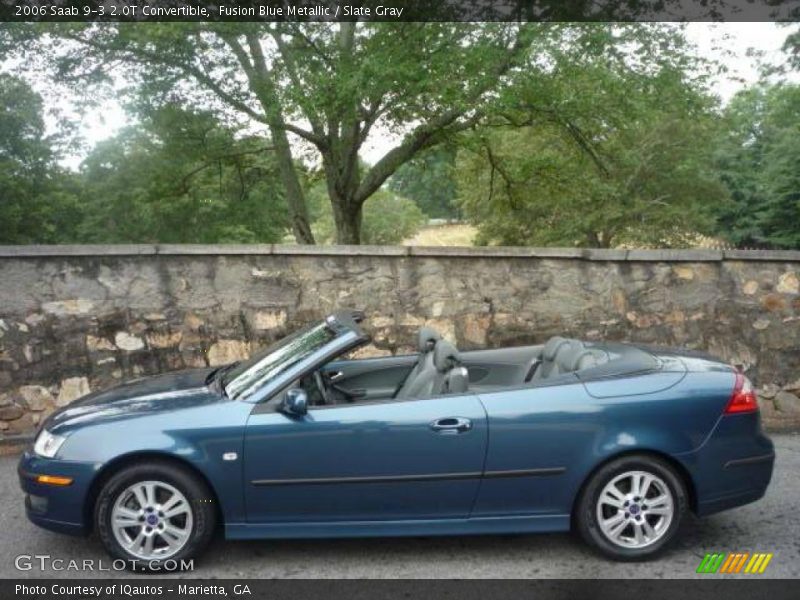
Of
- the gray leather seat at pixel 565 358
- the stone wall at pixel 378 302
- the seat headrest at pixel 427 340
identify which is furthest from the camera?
the stone wall at pixel 378 302

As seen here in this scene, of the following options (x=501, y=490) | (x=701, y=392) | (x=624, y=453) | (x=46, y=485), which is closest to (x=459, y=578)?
(x=501, y=490)

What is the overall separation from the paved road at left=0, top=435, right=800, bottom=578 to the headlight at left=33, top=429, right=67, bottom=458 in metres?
0.62

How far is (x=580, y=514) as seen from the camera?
4.02 metres

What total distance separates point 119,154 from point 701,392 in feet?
80.1

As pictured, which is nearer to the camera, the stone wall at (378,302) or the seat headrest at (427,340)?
the seat headrest at (427,340)

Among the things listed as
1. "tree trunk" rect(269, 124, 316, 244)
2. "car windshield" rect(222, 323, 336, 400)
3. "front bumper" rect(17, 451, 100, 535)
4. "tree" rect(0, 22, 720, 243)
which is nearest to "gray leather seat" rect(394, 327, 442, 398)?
"car windshield" rect(222, 323, 336, 400)

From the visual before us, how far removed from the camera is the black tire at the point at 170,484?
3.83 metres

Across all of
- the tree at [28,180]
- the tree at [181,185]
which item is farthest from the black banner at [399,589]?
the tree at [28,180]

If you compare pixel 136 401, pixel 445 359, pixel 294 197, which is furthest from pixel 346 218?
pixel 136 401

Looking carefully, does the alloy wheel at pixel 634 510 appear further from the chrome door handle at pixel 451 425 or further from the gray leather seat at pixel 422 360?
the gray leather seat at pixel 422 360

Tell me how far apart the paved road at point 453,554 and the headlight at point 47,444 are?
0.62 metres

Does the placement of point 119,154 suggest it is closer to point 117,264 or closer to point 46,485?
point 117,264

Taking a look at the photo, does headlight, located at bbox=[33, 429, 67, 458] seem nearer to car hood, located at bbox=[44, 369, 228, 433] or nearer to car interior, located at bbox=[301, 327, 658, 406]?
car hood, located at bbox=[44, 369, 228, 433]

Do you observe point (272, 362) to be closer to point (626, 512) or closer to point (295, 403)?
point (295, 403)
